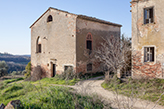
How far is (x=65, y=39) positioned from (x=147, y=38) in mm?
7673

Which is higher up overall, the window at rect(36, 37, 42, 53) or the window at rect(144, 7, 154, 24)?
the window at rect(144, 7, 154, 24)

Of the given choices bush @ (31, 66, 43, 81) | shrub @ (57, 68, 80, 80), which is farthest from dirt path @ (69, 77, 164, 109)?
bush @ (31, 66, 43, 81)

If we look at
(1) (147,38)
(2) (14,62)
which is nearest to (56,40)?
(1) (147,38)

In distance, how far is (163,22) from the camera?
9844 millimetres

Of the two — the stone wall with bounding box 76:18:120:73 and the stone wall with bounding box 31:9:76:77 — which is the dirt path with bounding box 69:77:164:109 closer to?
the stone wall with bounding box 76:18:120:73

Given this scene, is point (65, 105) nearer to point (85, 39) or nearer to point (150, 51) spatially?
point (150, 51)

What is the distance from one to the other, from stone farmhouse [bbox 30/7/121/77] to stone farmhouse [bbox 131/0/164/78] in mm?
5185

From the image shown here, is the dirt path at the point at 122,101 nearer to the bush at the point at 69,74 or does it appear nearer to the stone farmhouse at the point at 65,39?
the bush at the point at 69,74

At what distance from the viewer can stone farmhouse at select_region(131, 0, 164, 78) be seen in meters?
9.98

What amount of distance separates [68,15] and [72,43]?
2.81 metres

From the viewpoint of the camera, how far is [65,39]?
14.8 m

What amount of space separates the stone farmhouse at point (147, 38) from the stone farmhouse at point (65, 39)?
17.0 feet

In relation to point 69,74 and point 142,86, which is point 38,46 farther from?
point 142,86

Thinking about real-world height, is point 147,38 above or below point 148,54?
above
